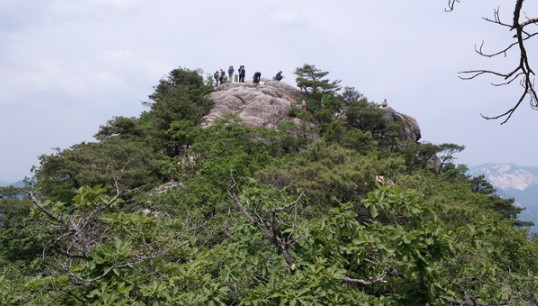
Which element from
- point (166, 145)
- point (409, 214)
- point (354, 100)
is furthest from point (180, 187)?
point (354, 100)

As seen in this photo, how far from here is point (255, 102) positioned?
26797 millimetres

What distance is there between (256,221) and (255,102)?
23.2 meters

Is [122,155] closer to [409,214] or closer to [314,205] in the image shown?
[314,205]

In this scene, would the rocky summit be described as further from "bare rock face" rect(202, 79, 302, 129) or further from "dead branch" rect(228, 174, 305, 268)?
"dead branch" rect(228, 174, 305, 268)

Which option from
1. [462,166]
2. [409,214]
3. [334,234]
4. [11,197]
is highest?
[409,214]

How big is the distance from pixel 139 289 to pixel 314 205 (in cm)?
981

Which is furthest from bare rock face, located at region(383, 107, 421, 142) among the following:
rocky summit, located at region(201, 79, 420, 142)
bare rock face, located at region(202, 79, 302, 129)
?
bare rock face, located at region(202, 79, 302, 129)

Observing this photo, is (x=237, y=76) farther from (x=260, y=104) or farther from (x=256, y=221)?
(x=256, y=221)

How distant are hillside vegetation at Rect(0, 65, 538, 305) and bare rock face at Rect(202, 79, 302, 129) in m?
1.02

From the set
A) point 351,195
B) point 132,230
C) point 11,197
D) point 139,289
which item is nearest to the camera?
point 139,289

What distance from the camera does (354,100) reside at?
29.3 metres

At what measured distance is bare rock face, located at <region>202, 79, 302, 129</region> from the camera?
2512cm

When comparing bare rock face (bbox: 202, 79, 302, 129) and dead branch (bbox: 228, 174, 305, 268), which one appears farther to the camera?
bare rock face (bbox: 202, 79, 302, 129)

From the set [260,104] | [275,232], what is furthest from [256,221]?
[260,104]
